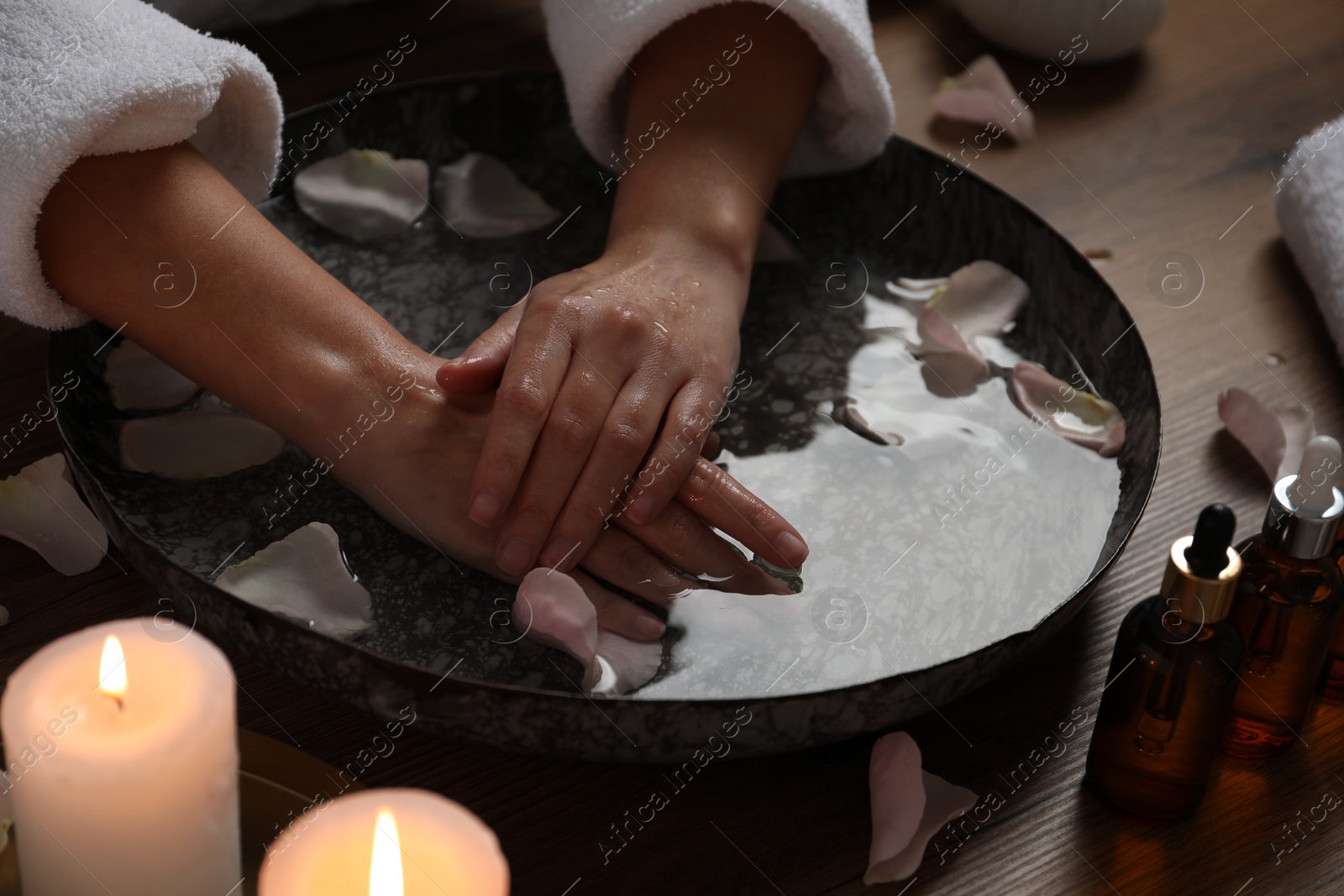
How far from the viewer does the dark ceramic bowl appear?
0.40m

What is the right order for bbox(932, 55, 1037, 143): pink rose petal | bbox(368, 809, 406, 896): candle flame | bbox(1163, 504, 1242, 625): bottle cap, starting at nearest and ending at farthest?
bbox(368, 809, 406, 896): candle flame < bbox(1163, 504, 1242, 625): bottle cap < bbox(932, 55, 1037, 143): pink rose petal

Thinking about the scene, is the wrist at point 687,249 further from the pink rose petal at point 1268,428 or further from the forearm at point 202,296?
the pink rose petal at point 1268,428

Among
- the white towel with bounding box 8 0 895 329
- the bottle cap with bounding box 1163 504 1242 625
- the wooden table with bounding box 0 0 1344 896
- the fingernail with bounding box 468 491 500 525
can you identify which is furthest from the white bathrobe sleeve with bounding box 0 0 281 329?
the bottle cap with bounding box 1163 504 1242 625

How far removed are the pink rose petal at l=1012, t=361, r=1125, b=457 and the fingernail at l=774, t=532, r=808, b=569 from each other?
0.53 feet

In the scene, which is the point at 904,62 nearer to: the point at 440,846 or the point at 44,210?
the point at 44,210

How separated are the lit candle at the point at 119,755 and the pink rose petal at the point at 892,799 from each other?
9.2 inches

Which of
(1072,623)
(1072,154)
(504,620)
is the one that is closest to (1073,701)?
(1072,623)

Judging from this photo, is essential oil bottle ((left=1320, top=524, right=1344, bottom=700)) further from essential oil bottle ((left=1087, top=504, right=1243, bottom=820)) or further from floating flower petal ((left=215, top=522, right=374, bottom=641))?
floating flower petal ((left=215, top=522, right=374, bottom=641))

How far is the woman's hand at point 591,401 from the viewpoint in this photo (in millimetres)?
500

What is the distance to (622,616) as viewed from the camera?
46cm

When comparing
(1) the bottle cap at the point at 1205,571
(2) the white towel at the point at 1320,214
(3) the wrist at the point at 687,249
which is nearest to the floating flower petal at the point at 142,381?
(3) the wrist at the point at 687,249

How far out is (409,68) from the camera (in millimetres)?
839

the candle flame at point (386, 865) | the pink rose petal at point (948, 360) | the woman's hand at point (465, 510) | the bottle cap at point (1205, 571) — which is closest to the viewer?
the candle flame at point (386, 865)

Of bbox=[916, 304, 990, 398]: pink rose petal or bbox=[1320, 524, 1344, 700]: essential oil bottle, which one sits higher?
bbox=[916, 304, 990, 398]: pink rose petal
